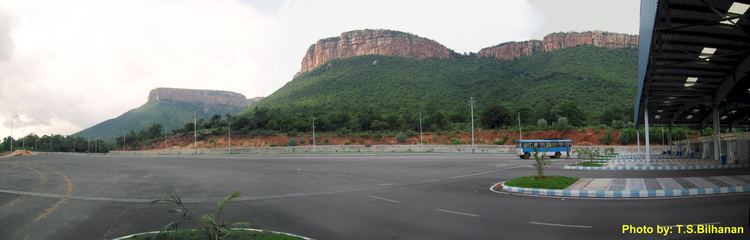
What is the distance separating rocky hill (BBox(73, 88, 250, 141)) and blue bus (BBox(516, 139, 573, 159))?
12044 cm

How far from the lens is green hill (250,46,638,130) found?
7588cm

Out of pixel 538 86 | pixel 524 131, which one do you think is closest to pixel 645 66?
pixel 524 131

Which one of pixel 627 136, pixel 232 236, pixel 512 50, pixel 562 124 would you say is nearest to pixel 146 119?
pixel 512 50

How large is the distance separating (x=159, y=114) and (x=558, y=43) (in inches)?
4908

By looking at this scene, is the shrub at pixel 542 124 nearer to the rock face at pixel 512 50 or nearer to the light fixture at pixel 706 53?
the light fixture at pixel 706 53

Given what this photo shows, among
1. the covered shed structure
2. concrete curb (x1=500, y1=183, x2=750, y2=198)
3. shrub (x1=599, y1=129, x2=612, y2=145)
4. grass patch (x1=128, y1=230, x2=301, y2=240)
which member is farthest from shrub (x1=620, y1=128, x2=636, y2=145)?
grass patch (x1=128, y1=230, x2=301, y2=240)

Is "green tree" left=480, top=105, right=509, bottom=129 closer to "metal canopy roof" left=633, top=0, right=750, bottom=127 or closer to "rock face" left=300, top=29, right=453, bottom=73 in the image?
"metal canopy roof" left=633, top=0, right=750, bottom=127

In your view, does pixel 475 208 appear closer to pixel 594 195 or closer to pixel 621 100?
pixel 594 195

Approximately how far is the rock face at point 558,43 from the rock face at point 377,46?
1366 cm

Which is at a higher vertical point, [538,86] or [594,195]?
[538,86]

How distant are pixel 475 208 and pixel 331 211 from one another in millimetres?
3786

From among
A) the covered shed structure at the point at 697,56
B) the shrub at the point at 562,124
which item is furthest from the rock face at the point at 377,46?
the covered shed structure at the point at 697,56

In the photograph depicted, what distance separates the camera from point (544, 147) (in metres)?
45.9

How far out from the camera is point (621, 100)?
241ft
